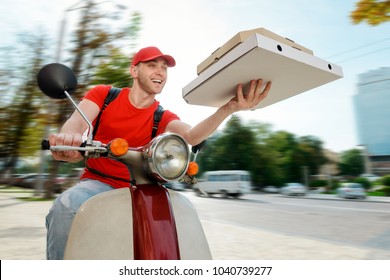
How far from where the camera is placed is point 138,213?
1151 mm

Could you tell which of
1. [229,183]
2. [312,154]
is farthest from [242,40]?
[312,154]

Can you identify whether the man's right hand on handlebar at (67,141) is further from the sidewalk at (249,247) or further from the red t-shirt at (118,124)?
the sidewalk at (249,247)

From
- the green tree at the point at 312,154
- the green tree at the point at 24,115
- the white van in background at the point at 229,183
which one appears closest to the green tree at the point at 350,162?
the green tree at the point at 312,154

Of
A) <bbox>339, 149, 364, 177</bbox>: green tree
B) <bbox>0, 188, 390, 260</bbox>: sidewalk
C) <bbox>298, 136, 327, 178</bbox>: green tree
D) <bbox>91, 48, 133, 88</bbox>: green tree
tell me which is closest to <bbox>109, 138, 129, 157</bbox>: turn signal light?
<bbox>0, 188, 390, 260</bbox>: sidewalk

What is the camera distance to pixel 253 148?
127ft

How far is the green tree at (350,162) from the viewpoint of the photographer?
172 feet

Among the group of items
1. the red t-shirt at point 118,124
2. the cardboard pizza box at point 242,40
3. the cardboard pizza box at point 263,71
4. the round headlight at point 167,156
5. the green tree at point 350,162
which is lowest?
the green tree at point 350,162

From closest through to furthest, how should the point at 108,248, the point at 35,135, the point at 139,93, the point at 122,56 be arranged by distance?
1. the point at 108,248
2. the point at 139,93
3. the point at 122,56
4. the point at 35,135

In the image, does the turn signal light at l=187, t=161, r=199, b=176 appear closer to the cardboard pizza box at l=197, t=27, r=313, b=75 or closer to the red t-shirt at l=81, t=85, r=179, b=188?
the red t-shirt at l=81, t=85, r=179, b=188

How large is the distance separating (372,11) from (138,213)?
12.9 ft

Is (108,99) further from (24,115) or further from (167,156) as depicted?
(24,115)
